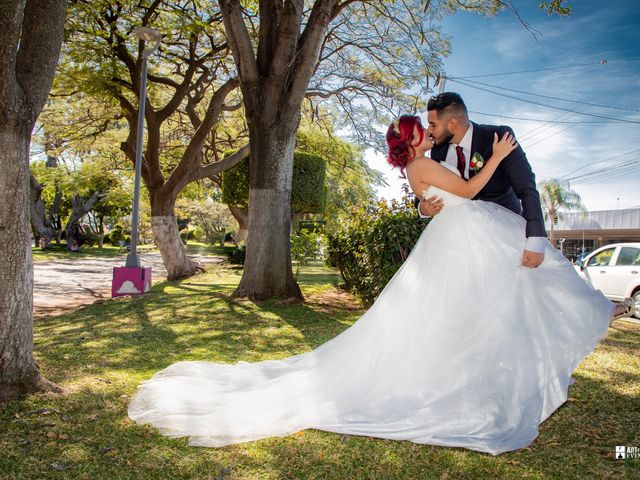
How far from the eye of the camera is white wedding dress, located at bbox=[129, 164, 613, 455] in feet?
10.5

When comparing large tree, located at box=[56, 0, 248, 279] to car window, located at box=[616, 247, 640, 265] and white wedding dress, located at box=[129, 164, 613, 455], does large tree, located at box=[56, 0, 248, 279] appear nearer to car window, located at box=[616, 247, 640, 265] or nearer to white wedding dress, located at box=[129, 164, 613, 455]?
white wedding dress, located at box=[129, 164, 613, 455]

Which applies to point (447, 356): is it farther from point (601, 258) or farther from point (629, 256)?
point (601, 258)

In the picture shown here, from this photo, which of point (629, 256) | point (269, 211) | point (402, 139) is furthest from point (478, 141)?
point (629, 256)

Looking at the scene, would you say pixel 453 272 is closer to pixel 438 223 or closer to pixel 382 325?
pixel 438 223

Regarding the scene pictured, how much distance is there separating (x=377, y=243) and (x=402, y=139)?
5.35 meters

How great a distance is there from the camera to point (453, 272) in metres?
3.69

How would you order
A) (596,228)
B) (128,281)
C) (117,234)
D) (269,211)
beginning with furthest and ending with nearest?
(117,234) < (596,228) < (128,281) < (269,211)

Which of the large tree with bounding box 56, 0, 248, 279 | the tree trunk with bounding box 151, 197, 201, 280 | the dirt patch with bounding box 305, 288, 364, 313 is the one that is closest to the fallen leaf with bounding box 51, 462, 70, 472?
the dirt patch with bounding box 305, 288, 364, 313

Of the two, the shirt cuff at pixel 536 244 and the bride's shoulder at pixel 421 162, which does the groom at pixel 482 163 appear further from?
the bride's shoulder at pixel 421 162

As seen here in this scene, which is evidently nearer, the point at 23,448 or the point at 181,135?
the point at 23,448

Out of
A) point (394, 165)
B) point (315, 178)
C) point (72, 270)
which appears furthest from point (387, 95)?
point (72, 270)

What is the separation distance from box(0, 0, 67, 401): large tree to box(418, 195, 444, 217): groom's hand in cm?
317

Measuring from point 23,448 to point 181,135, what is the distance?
64.6 ft

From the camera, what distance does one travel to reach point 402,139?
12.1 feet
